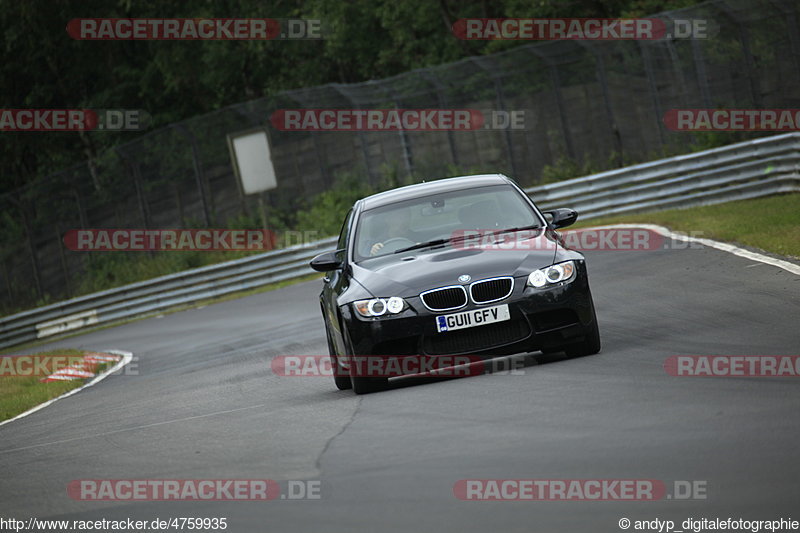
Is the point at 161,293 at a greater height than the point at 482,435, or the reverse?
the point at 482,435

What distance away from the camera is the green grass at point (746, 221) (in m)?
16.5

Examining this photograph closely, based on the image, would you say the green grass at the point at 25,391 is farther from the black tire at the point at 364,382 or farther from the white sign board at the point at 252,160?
the white sign board at the point at 252,160

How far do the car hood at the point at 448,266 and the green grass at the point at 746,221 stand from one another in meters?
5.65

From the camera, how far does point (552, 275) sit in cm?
966

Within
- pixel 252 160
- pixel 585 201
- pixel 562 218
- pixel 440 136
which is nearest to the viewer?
pixel 562 218

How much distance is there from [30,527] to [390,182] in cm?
2698

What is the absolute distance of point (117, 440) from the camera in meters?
9.80

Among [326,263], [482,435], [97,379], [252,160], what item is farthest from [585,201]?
[482,435]

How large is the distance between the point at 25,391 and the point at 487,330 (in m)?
9.56

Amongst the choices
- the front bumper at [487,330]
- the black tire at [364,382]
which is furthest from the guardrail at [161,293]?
the front bumper at [487,330]

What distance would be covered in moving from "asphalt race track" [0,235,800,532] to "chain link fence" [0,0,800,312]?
1200 cm

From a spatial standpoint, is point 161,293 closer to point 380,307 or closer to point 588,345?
point 380,307

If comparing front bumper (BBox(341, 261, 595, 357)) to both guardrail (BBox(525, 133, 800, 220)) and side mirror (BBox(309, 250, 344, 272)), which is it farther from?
guardrail (BBox(525, 133, 800, 220))

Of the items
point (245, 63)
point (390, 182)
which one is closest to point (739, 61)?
point (390, 182)
